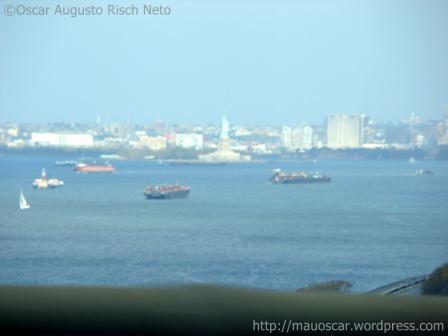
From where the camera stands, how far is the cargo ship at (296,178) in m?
26.2

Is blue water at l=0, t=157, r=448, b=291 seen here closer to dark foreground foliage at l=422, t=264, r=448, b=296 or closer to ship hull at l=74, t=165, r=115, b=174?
ship hull at l=74, t=165, r=115, b=174

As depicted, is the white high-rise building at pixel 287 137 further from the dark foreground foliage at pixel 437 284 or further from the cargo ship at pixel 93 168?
the dark foreground foliage at pixel 437 284

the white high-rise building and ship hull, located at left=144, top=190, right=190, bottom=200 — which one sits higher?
the white high-rise building

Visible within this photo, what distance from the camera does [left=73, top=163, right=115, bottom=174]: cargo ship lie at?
27.8 m

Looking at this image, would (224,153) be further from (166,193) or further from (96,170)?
(96,170)

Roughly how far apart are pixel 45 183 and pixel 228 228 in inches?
388

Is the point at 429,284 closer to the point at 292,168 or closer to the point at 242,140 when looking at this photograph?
the point at 242,140

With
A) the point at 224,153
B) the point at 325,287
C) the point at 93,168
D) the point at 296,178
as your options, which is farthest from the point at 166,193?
the point at 325,287

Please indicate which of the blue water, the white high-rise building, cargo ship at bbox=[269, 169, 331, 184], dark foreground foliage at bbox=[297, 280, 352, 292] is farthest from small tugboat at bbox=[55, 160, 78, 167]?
dark foreground foliage at bbox=[297, 280, 352, 292]

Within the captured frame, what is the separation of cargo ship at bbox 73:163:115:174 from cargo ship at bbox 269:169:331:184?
239 inches

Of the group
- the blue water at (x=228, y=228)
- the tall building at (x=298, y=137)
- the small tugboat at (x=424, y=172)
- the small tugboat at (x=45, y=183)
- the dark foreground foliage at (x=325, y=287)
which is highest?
the tall building at (x=298, y=137)

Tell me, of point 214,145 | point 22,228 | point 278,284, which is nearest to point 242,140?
point 214,145

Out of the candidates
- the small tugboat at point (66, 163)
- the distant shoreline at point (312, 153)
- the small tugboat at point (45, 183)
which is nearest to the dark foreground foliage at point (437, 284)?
the distant shoreline at point (312, 153)

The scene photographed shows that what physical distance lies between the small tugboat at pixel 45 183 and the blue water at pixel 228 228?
310 mm
